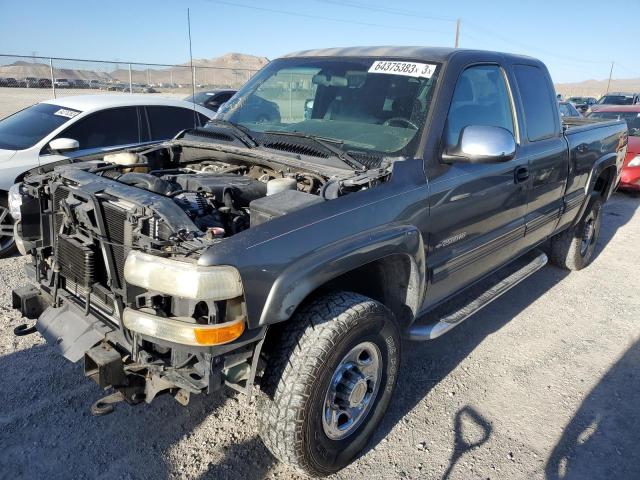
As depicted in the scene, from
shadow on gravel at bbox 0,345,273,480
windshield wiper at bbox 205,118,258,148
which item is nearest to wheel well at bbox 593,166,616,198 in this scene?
windshield wiper at bbox 205,118,258,148

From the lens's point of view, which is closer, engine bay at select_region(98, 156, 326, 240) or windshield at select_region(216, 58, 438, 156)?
engine bay at select_region(98, 156, 326, 240)

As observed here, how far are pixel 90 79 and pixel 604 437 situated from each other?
81.5ft

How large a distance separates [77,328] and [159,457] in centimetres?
79

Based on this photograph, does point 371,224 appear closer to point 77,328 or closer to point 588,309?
point 77,328

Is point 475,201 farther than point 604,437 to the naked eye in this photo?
Yes

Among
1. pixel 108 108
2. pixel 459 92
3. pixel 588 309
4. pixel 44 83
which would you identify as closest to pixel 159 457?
pixel 459 92

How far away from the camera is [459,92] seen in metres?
3.19

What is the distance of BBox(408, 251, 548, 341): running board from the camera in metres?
3.02

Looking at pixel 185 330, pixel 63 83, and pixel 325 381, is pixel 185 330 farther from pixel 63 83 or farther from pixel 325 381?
pixel 63 83

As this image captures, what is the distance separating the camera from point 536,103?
13.3 feet

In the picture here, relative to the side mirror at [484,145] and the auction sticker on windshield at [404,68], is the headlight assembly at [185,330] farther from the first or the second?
the auction sticker on windshield at [404,68]

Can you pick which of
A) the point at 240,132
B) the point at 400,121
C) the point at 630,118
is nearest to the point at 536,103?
the point at 400,121

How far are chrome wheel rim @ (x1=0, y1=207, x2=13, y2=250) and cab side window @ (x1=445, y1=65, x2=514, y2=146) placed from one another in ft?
14.7

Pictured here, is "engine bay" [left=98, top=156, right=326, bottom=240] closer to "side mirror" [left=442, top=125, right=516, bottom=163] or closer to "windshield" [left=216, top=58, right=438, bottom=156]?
"windshield" [left=216, top=58, right=438, bottom=156]
